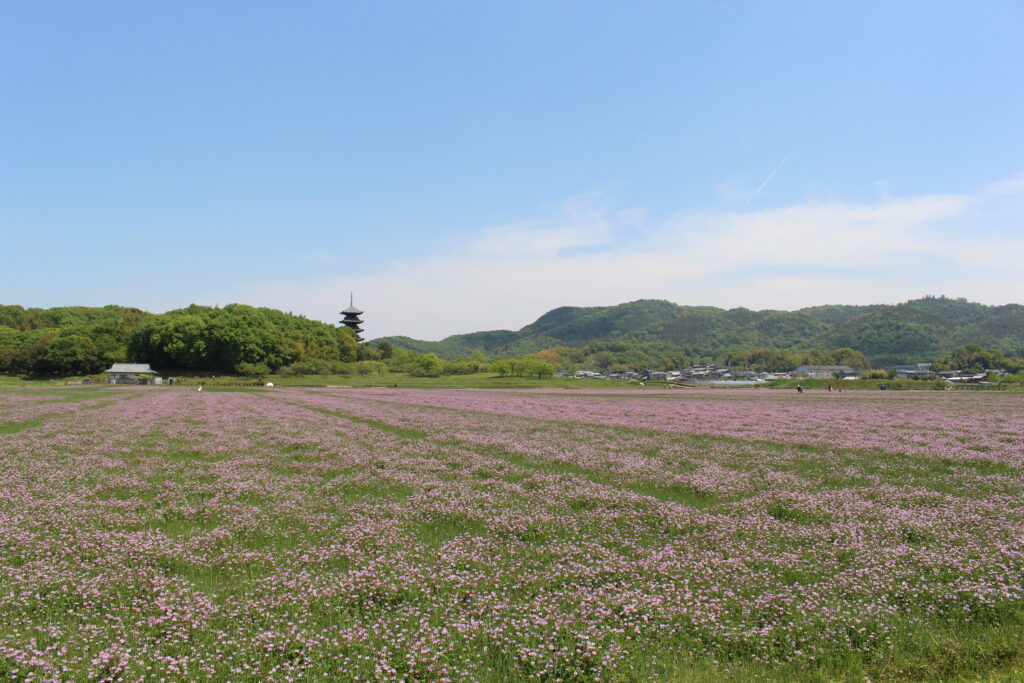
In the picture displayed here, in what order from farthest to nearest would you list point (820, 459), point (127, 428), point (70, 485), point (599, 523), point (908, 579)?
1. point (127, 428)
2. point (820, 459)
3. point (70, 485)
4. point (599, 523)
5. point (908, 579)

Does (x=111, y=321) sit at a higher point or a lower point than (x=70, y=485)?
higher

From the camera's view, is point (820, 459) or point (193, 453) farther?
point (193, 453)

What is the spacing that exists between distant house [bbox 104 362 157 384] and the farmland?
286 feet

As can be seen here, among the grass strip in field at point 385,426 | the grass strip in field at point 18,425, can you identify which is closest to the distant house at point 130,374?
the grass strip in field at point 18,425

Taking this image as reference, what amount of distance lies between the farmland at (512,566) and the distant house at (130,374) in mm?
87080

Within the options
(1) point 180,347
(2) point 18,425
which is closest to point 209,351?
(1) point 180,347

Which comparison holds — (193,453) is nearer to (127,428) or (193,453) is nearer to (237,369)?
(127,428)

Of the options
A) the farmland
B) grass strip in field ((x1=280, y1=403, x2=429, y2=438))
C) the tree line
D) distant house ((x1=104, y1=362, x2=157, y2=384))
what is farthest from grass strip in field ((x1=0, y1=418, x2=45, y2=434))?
the tree line

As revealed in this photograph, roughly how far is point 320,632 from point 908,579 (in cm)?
858

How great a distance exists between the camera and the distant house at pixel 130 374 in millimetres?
95681

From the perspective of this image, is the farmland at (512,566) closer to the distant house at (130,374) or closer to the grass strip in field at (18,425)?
the grass strip in field at (18,425)

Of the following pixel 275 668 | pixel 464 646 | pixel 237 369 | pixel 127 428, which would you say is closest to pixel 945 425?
pixel 464 646

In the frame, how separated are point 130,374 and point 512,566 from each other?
114m

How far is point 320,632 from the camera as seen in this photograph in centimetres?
732
